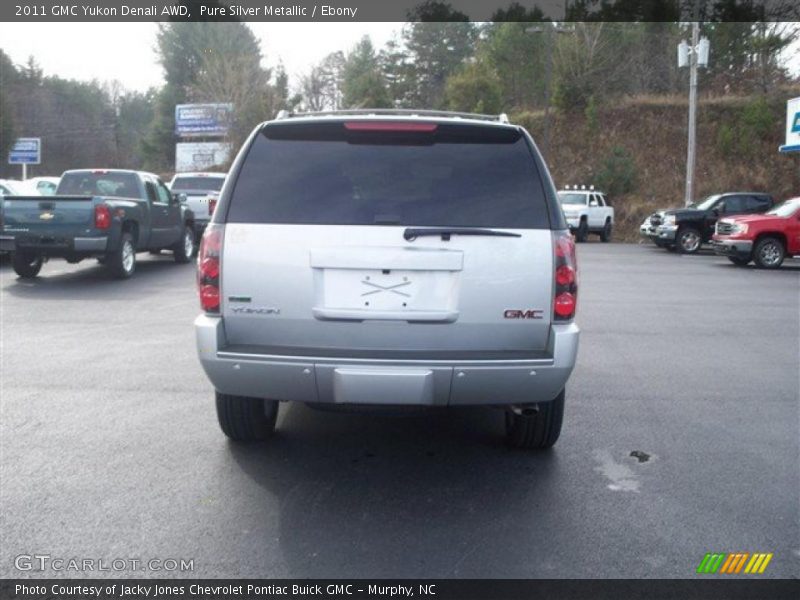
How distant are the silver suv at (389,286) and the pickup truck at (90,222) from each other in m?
9.70

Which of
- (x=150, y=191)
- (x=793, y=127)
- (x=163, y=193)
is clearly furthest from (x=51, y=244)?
(x=793, y=127)

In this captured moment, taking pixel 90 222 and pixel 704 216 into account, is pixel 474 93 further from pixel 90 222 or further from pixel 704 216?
pixel 90 222

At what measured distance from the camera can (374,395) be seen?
4316 millimetres

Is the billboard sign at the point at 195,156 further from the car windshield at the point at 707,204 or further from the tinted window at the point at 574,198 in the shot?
the car windshield at the point at 707,204

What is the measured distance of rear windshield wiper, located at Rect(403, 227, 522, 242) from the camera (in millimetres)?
4395

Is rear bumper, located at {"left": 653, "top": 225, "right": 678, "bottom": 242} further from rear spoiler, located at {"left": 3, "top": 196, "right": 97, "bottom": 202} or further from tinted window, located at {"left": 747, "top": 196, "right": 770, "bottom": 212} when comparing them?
rear spoiler, located at {"left": 3, "top": 196, "right": 97, "bottom": 202}

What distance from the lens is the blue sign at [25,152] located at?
128 ft

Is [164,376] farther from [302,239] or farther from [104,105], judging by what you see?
[104,105]

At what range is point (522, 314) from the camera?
14.6 ft

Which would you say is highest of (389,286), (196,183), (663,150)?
(663,150)

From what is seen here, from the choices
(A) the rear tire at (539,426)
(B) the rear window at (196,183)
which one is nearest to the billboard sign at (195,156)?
(B) the rear window at (196,183)

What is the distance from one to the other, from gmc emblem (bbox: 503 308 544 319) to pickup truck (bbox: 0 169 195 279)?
415 inches

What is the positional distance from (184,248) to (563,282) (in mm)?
14648

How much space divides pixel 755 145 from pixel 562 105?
10.0 m
